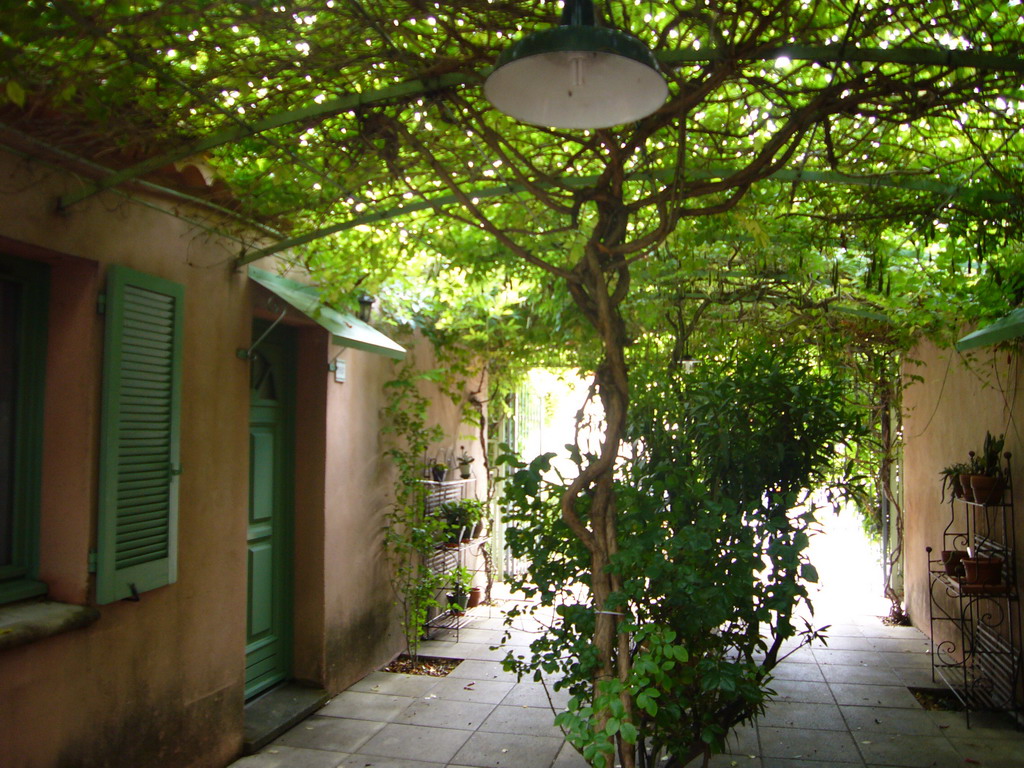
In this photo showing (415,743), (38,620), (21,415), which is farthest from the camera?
(415,743)

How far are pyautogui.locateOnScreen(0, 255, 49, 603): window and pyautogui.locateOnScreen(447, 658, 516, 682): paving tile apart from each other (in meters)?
3.43

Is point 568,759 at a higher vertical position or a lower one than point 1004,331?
lower

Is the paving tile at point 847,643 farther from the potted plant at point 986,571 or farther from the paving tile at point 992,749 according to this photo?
the paving tile at point 992,749

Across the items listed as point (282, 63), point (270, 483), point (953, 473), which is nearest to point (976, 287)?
point (953, 473)

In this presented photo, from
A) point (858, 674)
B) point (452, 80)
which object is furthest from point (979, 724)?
point (452, 80)

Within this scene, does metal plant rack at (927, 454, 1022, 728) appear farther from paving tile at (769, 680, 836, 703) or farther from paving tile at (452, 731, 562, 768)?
paving tile at (452, 731, 562, 768)

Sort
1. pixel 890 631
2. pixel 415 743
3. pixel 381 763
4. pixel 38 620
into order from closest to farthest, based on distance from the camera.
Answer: pixel 38 620 < pixel 381 763 < pixel 415 743 < pixel 890 631

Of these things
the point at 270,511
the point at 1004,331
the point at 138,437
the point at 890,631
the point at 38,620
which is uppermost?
the point at 1004,331

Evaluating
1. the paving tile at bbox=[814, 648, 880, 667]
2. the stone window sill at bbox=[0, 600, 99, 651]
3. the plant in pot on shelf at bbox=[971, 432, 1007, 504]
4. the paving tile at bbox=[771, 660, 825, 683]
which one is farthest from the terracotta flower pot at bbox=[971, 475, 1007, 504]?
the stone window sill at bbox=[0, 600, 99, 651]

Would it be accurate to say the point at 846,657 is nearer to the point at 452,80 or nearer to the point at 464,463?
the point at 464,463

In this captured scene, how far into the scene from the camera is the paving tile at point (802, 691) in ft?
18.8

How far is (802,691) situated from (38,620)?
4837 millimetres

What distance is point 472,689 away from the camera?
5809 mm

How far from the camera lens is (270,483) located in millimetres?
5395
